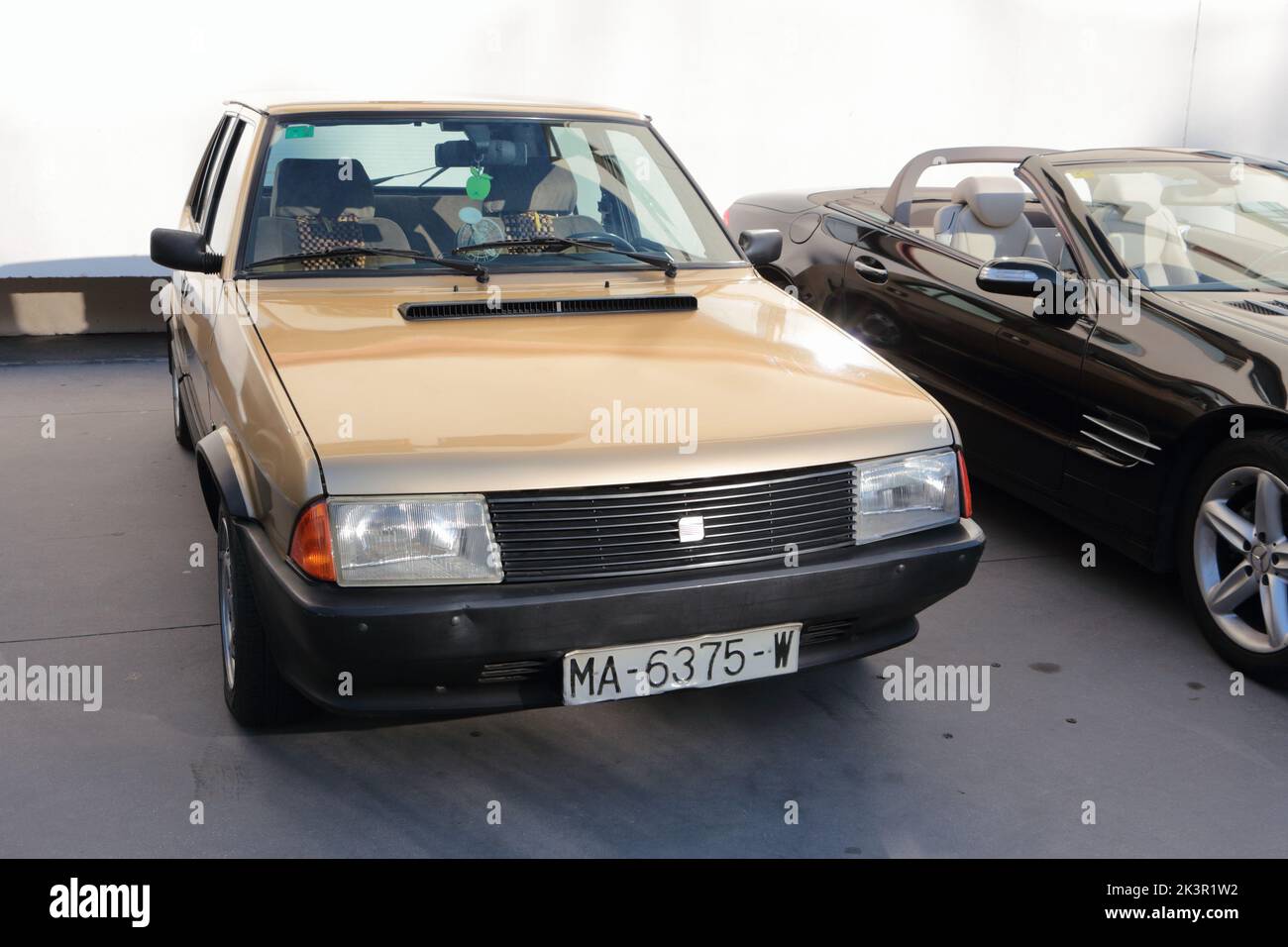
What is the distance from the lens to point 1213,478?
3.76 metres

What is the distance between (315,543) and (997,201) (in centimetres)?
362

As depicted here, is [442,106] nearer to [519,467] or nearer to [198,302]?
[198,302]

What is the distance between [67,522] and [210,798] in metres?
2.41

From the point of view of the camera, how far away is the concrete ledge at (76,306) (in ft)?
26.6

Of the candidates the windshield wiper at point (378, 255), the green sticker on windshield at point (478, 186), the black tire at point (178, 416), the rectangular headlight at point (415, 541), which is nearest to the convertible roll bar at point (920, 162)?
the green sticker on windshield at point (478, 186)

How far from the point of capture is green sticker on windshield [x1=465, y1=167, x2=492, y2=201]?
13.3ft

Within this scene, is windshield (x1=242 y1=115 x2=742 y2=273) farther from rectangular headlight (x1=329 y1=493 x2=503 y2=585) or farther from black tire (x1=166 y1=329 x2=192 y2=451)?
black tire (x1=166 y1=329 x2=192 y2=451)

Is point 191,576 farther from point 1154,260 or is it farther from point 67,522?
point 1154,260

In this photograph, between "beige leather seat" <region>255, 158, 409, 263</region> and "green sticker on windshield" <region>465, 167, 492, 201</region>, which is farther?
"green sticker on windshield" <region>465, 167, 492, 201</region>

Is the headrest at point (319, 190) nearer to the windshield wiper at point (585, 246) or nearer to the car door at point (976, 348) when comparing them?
the windshield wiper at point (585, 246)

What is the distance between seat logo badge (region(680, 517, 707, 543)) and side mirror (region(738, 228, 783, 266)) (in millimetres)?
1706

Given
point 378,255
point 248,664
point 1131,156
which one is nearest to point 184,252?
point 378,255

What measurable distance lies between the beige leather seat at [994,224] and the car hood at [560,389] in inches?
71.4

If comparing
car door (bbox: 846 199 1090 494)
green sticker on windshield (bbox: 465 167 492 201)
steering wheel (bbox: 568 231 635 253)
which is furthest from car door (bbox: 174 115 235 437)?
car door (bbox: 846 199 1090 494)
